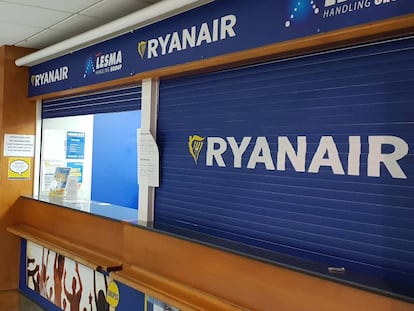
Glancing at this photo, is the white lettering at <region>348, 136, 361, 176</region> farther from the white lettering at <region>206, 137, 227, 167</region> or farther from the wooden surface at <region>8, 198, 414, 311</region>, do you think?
the white lettering at <region>206, 137, 227, 167</region>

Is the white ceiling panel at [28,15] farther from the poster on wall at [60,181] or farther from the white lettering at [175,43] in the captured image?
the poster on wall at [60,181]

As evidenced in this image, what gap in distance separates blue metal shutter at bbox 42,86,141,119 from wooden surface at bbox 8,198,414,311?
35.7 inches

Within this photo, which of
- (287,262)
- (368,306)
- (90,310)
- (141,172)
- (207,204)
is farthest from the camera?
(90,310)

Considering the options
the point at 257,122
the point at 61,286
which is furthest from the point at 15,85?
the point at 257,122

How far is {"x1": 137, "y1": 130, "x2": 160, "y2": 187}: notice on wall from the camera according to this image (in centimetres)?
339

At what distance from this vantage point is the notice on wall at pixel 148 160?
11.1 feet

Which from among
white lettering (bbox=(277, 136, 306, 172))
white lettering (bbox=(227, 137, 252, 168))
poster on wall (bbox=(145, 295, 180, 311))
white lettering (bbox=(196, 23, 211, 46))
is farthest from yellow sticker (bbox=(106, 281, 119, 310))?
white lettering (bbox=(196, 23, 211, 46))

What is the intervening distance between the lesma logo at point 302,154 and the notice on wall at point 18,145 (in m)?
2.72

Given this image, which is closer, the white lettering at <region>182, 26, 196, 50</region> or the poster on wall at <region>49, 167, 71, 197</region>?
the white lettering at <region>182, 26, 196, 50</region>

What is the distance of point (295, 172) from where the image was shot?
243cm

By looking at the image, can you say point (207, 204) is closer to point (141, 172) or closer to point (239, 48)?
point (141, 172)

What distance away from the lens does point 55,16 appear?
12.5 feet

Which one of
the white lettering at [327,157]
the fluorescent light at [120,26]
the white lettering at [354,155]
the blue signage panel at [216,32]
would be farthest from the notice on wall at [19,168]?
the white lettering at [354,155]

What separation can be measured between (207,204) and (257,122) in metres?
0.66
